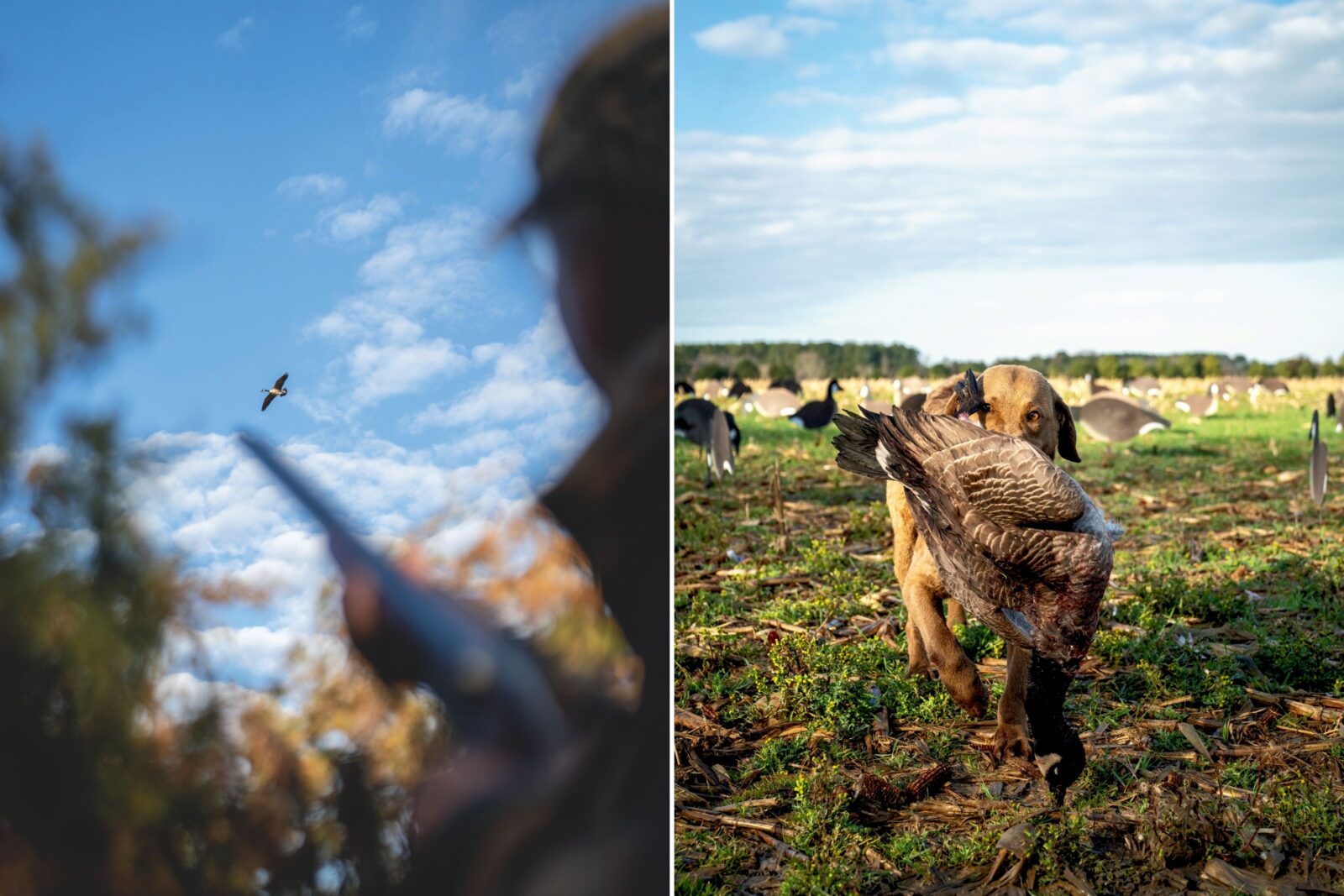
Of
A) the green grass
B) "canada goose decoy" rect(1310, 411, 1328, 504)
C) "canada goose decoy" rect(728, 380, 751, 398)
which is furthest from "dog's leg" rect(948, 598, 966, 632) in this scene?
"canada goose decoy" rect(728, 380, 751, 398)

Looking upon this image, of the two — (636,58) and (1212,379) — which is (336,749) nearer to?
(636,58)

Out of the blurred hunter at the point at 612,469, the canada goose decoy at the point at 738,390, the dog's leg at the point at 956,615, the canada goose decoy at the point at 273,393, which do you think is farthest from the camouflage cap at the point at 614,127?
the canada goose decoy at the point at 738,390

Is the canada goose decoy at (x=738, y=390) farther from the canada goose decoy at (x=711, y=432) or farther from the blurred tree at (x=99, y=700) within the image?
the blurred tree at (x=99, y=700)

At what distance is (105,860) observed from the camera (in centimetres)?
170

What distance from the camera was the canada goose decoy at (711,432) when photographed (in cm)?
658

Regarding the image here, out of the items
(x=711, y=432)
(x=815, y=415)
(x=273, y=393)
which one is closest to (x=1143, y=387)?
(x=815, y=415)

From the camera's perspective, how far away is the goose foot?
3096 mm

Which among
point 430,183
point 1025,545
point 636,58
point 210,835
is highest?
point 636,58

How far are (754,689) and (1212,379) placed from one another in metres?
12.5

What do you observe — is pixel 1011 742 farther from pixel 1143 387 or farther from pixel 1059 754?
pixel 1143 387

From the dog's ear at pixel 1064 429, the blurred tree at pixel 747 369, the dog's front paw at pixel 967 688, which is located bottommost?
the dog's front paw at pixel 967 688

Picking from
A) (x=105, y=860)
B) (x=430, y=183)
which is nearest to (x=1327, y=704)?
(x=430, y=183)

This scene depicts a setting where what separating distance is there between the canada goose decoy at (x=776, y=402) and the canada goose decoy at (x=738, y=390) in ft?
2.90

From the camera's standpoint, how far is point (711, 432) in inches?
263
